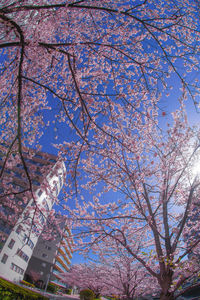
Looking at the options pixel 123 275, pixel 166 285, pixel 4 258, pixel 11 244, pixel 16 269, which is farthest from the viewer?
pixel 16 269

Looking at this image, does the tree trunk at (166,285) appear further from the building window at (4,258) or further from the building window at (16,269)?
the building window at (16,269)

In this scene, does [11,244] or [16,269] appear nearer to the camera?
[11,244]

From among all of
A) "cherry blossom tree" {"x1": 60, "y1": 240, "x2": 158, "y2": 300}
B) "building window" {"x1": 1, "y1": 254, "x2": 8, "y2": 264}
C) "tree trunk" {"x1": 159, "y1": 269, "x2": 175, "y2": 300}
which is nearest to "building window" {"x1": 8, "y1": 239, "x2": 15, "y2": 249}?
"building window" {"x1": 1, "y1": 254, "x2": 8, "y2": 264}

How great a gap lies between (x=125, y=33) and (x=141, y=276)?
13.8m

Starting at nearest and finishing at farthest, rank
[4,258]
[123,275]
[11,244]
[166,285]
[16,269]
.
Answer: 1. [166,285]
2. [123,275]
3. [4,258]
4. [11,244]
5. [16,269]

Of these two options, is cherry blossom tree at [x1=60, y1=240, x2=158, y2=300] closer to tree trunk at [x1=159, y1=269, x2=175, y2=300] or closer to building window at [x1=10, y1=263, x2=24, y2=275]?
tree trunk at [x1=159, y1=269, x2=175, y2=300]

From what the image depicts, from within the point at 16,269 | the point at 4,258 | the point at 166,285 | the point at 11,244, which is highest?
the point at 166,285

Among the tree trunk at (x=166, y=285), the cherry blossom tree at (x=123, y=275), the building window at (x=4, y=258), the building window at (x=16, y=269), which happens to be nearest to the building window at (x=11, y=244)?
the building window at (x=4, y=258)

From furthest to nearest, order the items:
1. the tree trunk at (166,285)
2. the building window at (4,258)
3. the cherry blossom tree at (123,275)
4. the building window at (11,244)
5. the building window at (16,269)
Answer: the building window at (16,269) < the building window at (11,244) < the building window at (4,258) < the cherry blossom tree at (123,275) < the tree trunk at (166,285)

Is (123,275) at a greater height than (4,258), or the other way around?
(123,275)

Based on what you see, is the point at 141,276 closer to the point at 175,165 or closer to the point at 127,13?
the point at 175,165

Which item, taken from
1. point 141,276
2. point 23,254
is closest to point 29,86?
point 141,276

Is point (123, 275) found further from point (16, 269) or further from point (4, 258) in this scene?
point (16, 269)

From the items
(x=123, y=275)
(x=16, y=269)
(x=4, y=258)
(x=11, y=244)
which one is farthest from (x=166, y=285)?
(x=16, y=269)
